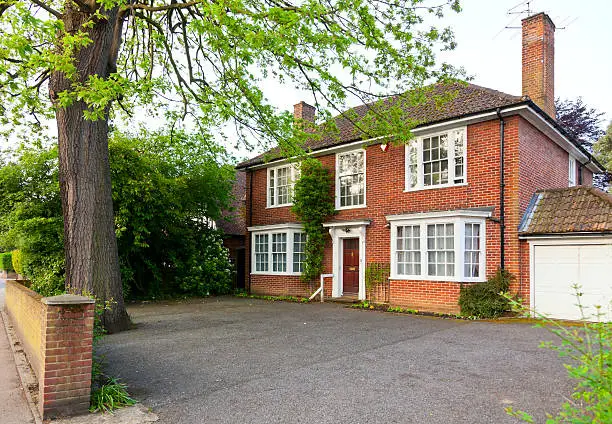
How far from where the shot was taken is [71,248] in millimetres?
8688

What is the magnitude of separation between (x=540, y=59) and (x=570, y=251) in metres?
6.32

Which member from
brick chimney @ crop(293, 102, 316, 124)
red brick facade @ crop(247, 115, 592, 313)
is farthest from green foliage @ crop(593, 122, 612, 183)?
brick chimney @ crop(293, 102, 316, 124)

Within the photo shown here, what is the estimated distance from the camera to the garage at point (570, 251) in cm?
1070

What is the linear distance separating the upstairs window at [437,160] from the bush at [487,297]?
2988 mm

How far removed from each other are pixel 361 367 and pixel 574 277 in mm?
7667

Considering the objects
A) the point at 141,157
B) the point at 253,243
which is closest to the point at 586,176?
the point at 253,243

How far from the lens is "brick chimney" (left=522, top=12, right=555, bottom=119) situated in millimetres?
13680

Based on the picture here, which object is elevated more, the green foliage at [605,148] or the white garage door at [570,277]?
the green foliage at [605,148]

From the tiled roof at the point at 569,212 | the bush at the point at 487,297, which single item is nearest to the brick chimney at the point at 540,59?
the tiled roof at the point at 569,212

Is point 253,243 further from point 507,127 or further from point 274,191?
point 507,127

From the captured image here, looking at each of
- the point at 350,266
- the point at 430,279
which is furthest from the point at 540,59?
Answer: the point at 350,266

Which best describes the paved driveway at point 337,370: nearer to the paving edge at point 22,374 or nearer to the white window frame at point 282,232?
the paving edge at point 22,374

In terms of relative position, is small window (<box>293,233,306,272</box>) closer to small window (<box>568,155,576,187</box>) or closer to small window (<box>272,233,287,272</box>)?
small window (<box>272,233,287,272</box>)

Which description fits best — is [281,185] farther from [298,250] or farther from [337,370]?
[337,370]
